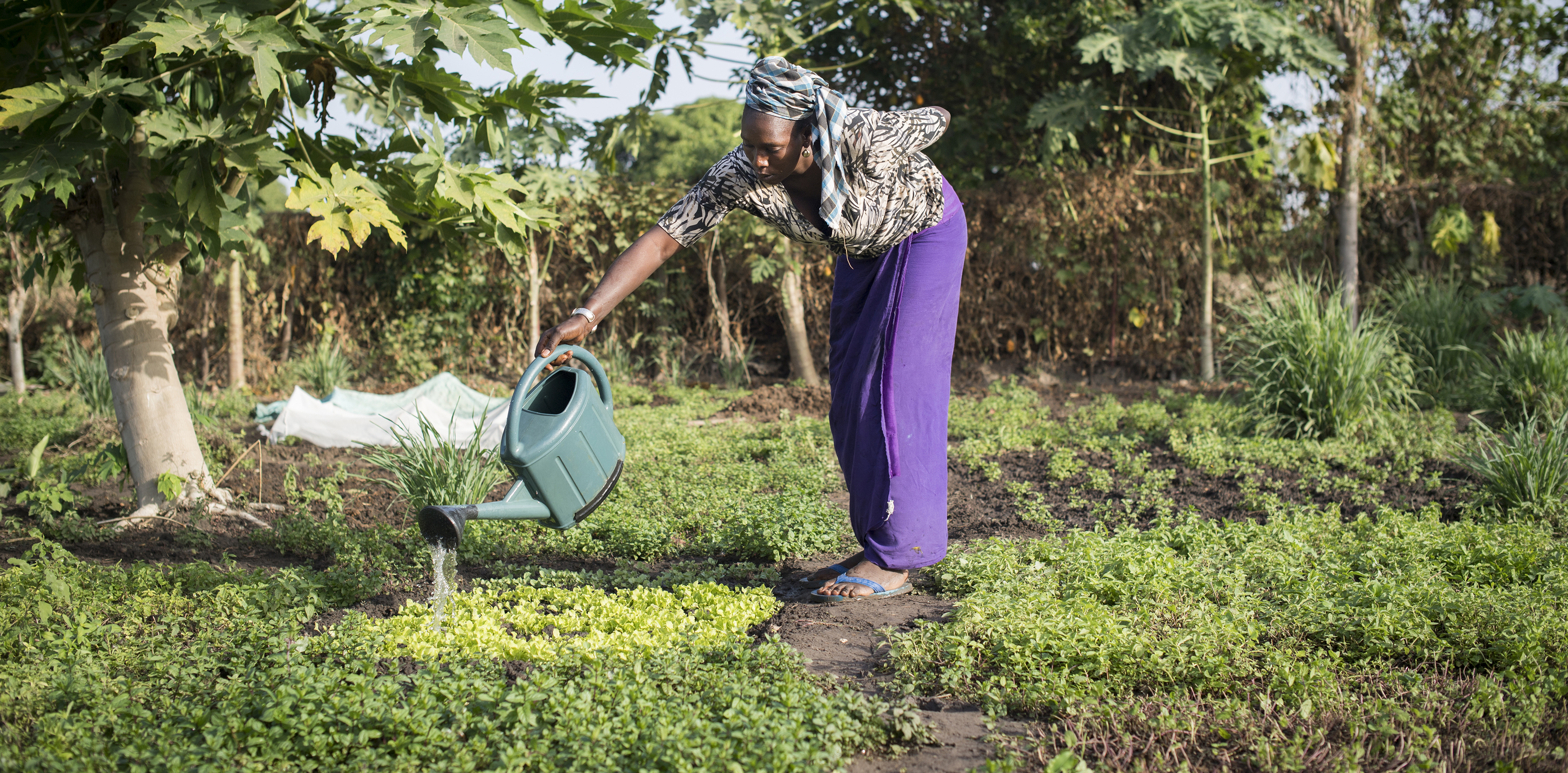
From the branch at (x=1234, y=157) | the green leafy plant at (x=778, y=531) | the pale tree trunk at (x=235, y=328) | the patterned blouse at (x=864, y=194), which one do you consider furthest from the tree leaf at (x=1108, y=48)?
the pale tree trunk at (x=235, y=328)

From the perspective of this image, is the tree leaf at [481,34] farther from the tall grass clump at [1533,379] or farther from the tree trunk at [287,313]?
the tree trunk at [287,313]

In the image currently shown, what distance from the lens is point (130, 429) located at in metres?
4.00

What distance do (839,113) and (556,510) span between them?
1.36 meters

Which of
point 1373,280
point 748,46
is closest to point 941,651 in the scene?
point 748,46

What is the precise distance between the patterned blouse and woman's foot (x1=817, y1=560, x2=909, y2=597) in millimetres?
1048

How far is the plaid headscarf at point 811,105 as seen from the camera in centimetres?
261

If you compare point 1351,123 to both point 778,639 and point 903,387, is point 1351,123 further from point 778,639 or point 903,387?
point 778,639

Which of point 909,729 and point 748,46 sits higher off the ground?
point 748,46

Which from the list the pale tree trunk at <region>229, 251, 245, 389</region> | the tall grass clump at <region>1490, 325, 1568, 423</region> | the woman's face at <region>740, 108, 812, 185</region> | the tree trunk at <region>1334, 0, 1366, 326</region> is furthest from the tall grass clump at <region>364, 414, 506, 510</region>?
the tree trunk at <region>1334, 0, 1366, 326</region>

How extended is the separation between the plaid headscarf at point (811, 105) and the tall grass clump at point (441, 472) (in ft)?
6.39

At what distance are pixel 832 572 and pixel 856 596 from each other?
22cm

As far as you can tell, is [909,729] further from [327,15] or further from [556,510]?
[327,15]

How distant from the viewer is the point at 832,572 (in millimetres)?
3352

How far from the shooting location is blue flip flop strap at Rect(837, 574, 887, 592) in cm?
316
